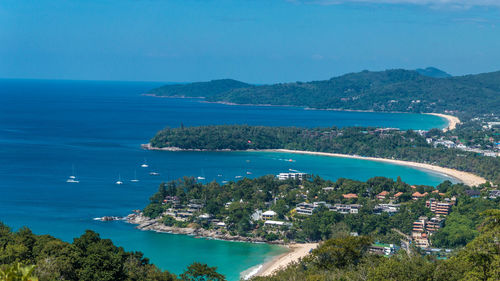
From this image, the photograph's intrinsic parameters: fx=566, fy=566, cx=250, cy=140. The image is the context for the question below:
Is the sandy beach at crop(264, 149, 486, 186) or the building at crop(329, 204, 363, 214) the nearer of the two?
the building at crop(329, 204, 363, 214)

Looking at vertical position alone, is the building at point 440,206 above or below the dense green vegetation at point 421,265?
below

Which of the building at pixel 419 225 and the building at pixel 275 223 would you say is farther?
the building at pixel 275 223

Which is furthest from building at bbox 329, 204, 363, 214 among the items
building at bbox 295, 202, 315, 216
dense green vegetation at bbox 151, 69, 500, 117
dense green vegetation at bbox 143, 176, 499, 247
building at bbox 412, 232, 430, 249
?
dense green vegetation at bbox 151, 69, 500, 117

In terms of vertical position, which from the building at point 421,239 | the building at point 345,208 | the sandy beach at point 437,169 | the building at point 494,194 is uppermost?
the building at point 494,194

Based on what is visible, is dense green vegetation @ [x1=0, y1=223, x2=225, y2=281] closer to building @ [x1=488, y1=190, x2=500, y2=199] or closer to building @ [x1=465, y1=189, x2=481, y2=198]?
building @ [x1=465, y1=189, x2=481, y2=198]

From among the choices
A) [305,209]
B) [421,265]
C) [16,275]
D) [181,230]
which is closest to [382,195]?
[305,209]

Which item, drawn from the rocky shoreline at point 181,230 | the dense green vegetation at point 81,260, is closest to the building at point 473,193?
the rocky shoreline at point 181,230

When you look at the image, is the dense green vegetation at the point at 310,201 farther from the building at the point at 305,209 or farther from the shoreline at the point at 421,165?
the shoreline at the point at 421,165
